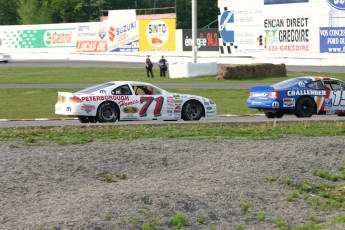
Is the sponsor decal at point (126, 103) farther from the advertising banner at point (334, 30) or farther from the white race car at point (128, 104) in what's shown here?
the advertising banner at point (334, 30)

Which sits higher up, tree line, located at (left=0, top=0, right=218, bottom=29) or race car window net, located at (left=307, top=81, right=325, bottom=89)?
tree line, located at (left=0, top=0, right=218, bottom=29)

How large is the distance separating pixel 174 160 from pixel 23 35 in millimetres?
68098

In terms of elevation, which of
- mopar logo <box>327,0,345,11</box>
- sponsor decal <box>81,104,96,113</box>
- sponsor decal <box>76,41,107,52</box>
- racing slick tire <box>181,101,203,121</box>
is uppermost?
mopar logo <box>327,0,345,11</box>

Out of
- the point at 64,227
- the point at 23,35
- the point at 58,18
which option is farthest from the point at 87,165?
the point at 58,18

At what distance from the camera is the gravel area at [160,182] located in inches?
418

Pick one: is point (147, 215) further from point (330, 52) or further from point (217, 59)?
point (217, 59)

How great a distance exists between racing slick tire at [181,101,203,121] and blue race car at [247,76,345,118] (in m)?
1.76

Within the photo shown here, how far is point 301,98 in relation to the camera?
2389cm

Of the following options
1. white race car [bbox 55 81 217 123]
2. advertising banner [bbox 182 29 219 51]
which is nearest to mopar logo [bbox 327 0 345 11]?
advertising banner [bbox 182 29 219 51]

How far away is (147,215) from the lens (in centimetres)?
1064

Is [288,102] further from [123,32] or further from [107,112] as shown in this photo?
[123,32]

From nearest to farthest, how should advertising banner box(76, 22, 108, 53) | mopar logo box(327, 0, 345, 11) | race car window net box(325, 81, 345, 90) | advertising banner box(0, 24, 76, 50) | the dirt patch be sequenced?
race car window net box(325, 81, 345, 90), the dirt patch, mopar logo box(327, 0, 345, 11), advertising banner box(76, 22, 108, 53), advertising banner box(0, 24, 76, 50)

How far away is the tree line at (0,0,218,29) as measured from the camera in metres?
95.9

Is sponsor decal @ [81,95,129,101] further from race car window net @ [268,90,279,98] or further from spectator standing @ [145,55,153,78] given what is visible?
spectator standing @ [145,55,153,78]
